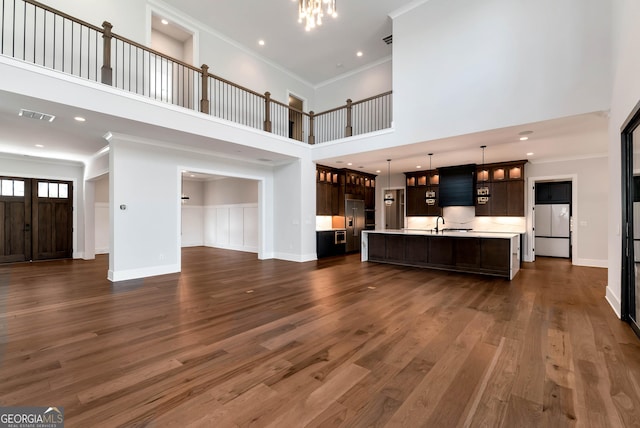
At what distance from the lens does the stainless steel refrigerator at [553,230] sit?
8469 millimetres

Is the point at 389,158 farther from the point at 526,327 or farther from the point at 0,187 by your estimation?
the point at 0,187

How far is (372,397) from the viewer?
1.98 meters

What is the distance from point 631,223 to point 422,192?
22.8ft

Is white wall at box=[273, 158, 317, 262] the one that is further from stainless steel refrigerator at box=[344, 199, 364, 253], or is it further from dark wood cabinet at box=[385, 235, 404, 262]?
dark wood cabinet at box=[385, 235, 404, 262]

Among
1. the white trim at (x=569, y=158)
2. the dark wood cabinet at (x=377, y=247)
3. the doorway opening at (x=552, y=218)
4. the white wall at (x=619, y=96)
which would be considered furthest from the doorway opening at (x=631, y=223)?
the doorway opening at (x=552, y=218)

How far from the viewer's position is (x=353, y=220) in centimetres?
1008

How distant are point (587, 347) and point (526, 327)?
0.55 m

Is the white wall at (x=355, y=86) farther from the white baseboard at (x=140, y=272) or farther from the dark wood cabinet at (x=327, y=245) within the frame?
the white baseboard at (x=140, y=272)

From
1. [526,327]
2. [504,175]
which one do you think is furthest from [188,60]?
[504,175]

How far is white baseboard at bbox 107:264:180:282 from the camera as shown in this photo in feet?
18.4

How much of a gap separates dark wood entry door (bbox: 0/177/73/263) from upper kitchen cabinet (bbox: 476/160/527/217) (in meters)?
12.8

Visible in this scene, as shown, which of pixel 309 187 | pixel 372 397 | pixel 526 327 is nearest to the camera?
pixel 372 397

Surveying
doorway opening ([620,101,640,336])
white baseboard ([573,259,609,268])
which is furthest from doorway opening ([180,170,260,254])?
white baseboard ([573,259,609,268])

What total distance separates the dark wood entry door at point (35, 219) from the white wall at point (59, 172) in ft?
0.51
